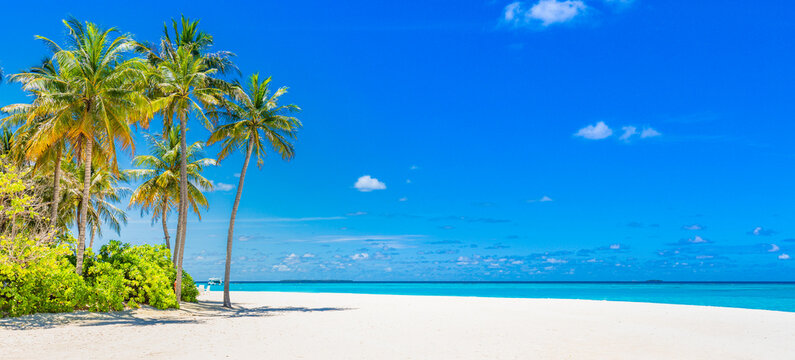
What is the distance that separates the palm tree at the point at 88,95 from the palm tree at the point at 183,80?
59.8 inches

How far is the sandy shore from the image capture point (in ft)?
37.3

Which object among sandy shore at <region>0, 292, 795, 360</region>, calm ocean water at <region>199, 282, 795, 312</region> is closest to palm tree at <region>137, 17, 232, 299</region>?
sandy shore at <region>0, 292, 795, 360</region>

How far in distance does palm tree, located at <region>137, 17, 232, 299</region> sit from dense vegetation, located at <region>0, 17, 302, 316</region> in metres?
0.04

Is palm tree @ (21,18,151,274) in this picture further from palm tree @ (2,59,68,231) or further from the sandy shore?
the sandy shore

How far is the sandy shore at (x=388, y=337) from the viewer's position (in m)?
11.4

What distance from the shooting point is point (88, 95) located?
19.6 meters

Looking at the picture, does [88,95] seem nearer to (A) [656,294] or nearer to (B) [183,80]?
(B) [183,80]

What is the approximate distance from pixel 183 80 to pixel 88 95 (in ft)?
12.2

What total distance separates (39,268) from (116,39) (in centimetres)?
888

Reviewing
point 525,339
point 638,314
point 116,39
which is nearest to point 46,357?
point 525,339

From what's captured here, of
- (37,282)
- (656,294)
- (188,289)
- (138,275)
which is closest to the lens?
(37,282)

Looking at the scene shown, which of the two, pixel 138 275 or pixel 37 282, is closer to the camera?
pixel 37 282

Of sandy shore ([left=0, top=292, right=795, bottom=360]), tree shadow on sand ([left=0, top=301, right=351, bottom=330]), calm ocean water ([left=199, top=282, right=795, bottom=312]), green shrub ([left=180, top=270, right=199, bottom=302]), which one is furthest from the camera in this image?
calm ocean water ([left=199, top=282, right=795, bottom=312])

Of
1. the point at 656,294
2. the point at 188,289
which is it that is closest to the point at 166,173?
the point at 188,289
